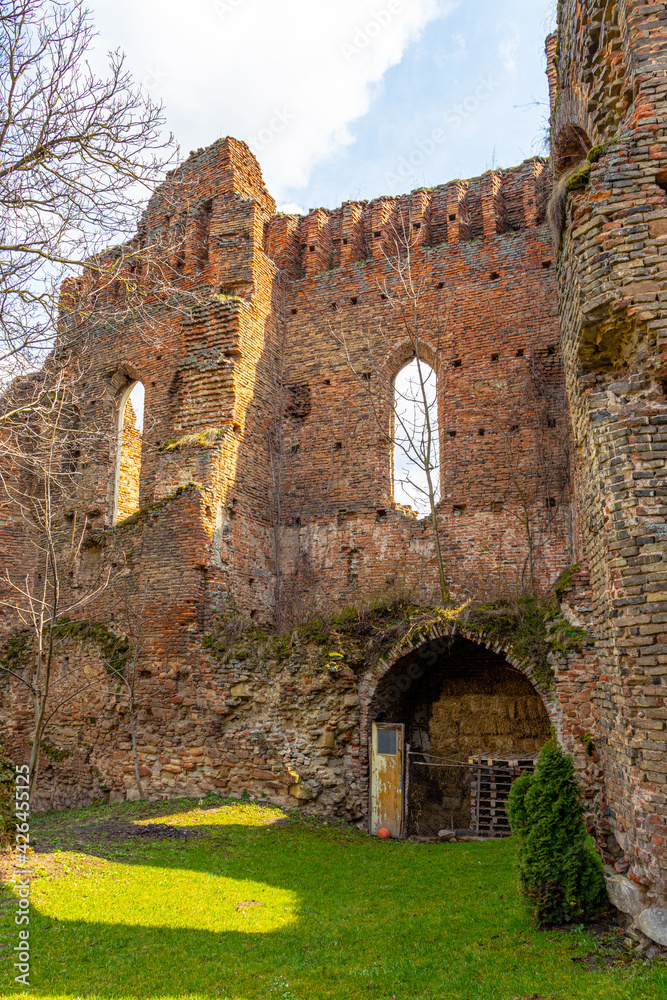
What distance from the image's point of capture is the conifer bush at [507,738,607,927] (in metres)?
5.75

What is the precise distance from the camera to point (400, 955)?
5512mm

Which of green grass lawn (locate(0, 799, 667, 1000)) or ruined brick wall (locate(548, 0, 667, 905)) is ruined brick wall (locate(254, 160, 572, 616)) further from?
ruined brick wall (locate(548, 0, 667, 905))

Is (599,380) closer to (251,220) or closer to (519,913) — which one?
(519,913)

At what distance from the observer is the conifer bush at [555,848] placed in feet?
18.9

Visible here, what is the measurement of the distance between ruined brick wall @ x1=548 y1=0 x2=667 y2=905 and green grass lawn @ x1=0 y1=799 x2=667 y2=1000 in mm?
1168

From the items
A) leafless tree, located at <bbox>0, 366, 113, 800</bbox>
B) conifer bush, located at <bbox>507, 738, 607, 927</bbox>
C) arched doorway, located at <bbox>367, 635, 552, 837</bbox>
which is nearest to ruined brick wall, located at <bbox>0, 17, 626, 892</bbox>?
arched doorway, located at <bbox>367, 635, 552, 837</bbox>

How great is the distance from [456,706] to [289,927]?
20.5 feet

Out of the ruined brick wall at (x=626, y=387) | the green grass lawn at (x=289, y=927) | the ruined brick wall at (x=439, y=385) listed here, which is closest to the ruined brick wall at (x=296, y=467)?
the ruined brick wall at (x=439, y=385)

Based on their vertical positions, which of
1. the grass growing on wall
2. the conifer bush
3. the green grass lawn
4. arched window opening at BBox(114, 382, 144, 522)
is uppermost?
arched window opening at BBox(114, 382, 144, 522)

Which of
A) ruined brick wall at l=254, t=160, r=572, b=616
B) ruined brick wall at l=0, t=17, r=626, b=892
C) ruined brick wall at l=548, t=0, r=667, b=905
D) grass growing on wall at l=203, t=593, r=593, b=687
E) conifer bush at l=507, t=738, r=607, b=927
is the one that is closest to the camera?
ruined brick wall at l=548, t=0, r=667, b=905

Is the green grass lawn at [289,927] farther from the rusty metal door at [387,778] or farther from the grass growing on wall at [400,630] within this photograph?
the grass growing on wall at [400,630]

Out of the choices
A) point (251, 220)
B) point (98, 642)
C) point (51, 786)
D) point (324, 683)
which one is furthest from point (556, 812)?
point (251, 220)

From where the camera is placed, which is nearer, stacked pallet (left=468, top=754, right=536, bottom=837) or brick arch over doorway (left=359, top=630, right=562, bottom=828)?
stacked pallet (left=468, top=754, right=536, bottom=837)

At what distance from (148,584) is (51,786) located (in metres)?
4.33
